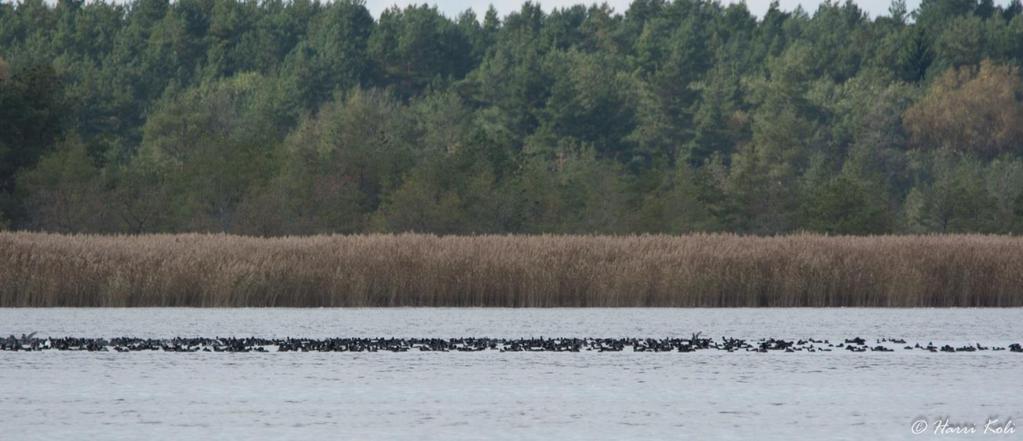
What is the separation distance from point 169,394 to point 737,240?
64.9ft

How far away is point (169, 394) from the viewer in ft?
58.1

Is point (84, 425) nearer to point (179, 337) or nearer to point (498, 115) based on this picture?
point (179, 337)

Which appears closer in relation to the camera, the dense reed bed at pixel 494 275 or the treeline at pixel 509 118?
the dense reed bed at pixel 494 275

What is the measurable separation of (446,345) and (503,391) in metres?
5.33

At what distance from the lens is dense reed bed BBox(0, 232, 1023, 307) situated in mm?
31625

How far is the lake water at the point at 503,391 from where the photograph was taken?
49.8 ft

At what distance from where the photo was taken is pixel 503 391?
18.2m

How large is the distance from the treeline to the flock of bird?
3052 centimetres

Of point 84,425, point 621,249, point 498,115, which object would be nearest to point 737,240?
point 621,249

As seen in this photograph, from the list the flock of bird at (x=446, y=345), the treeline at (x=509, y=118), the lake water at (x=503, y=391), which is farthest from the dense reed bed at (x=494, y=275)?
the treeline at (x=509, y=118)

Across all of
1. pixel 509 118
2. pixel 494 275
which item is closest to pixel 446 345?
pixel 494 275

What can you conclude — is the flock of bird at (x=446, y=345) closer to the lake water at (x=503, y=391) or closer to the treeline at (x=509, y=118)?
the lake water at (x=503, y=391)

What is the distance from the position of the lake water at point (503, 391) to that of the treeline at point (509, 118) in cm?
3106

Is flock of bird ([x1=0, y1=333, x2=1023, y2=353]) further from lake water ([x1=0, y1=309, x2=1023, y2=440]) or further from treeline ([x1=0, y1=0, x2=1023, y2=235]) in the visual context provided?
treeline ([x1=0, y1=0, x2=1023, y2=235])
